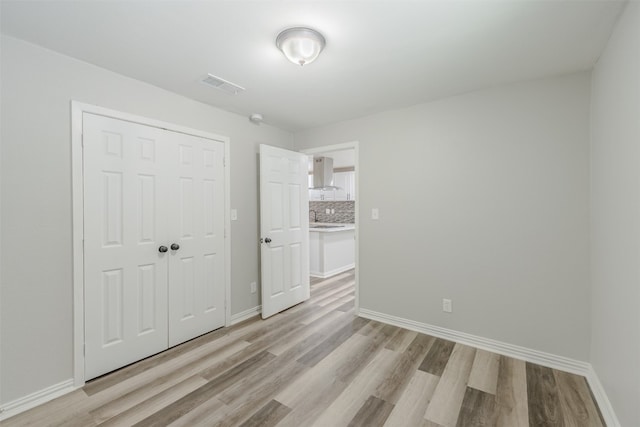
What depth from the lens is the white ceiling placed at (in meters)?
1.53

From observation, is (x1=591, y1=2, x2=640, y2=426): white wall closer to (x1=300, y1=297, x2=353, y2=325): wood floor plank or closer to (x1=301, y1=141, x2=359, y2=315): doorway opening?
(x1=301, y1=141, x2=359, y2=315): doorway opening

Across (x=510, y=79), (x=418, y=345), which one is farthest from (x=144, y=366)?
(x=510, y=79)

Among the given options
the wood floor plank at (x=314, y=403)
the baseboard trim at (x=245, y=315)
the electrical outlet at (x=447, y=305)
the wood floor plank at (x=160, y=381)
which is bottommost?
the wood floor plank at (x=314, y=403)

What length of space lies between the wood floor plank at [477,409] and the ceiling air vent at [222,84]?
2.98 m

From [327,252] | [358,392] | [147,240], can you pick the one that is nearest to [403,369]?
[358,392]

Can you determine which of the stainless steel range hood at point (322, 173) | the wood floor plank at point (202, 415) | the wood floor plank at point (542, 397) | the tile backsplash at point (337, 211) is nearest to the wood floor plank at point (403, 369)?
the wood floor plank at point (542, 397)

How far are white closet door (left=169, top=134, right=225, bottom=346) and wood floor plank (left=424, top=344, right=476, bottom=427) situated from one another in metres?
2.19

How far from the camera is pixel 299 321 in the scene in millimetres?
3197

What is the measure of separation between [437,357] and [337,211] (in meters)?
5.09

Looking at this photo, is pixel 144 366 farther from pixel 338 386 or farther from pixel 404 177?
pixel 404 177

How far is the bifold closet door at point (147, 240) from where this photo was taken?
2150mm

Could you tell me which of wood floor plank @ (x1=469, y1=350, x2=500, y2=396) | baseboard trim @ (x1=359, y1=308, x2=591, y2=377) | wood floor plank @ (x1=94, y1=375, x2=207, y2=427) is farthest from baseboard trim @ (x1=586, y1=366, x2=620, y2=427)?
wood floor plank @ (x1=94, y1=375, x2=207, y2=427)

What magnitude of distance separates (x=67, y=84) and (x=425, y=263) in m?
3.39

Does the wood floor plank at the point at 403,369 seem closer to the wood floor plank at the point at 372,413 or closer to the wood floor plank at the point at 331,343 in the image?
the wood floor plank at the point at 372,413
